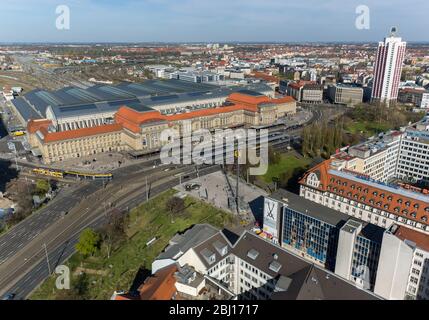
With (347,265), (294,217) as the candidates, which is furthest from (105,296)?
(347,265)

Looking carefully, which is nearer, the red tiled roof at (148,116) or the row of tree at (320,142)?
the row of tree at (320,142)

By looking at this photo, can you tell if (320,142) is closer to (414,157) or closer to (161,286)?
(414,157)

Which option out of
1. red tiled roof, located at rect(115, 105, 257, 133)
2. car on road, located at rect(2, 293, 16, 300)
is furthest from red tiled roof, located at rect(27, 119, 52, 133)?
car on road, located at rect(2, 293, 16, 300)

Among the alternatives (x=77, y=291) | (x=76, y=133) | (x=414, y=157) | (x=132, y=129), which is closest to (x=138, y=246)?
(x=77, y=291)

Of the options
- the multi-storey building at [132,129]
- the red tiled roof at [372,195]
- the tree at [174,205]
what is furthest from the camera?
the multi-storey building at [132,129]

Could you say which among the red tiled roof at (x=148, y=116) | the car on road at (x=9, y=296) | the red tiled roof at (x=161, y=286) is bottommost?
the car on road at (x=9, y=296)

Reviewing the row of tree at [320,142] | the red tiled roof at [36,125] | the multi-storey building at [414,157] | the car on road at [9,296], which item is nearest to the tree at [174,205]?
the car on road at [9,296]

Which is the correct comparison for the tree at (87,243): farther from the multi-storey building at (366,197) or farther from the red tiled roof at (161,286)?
the multi-storey building at (366,197)
